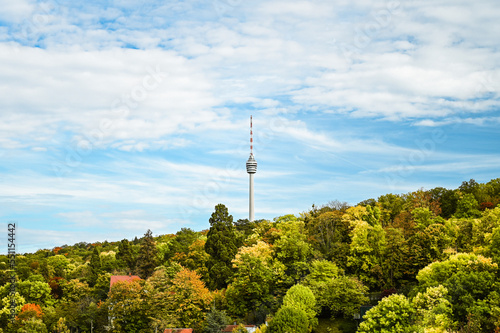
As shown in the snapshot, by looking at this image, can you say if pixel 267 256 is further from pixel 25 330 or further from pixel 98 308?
pixel 25 330

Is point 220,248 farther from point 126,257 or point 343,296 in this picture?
point 126,257

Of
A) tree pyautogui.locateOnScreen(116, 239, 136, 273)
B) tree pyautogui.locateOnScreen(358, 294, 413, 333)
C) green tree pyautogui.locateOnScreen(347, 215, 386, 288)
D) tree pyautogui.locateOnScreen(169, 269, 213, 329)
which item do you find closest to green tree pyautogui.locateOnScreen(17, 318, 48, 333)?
tree pyautogui.locateOnScreen(169, 269, 213, 329)

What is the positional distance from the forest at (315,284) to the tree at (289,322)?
0.25ft

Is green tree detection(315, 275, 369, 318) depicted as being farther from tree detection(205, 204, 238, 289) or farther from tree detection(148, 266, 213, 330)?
tree detection(205, 204, 238, 289)

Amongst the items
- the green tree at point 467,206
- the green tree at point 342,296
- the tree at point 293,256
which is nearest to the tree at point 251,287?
the tree at point 293,256

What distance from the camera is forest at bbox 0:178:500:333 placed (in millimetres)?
30844

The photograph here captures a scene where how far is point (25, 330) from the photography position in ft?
156

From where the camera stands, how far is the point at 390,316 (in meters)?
29.1

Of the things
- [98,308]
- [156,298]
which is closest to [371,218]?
[156,298]

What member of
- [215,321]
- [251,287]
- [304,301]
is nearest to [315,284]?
[304,301]

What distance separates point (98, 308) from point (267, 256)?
17.7 metres

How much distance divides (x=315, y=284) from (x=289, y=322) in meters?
7.29

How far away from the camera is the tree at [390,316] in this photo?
2914 centimetres

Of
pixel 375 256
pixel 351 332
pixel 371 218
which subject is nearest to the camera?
pixel 351 332
